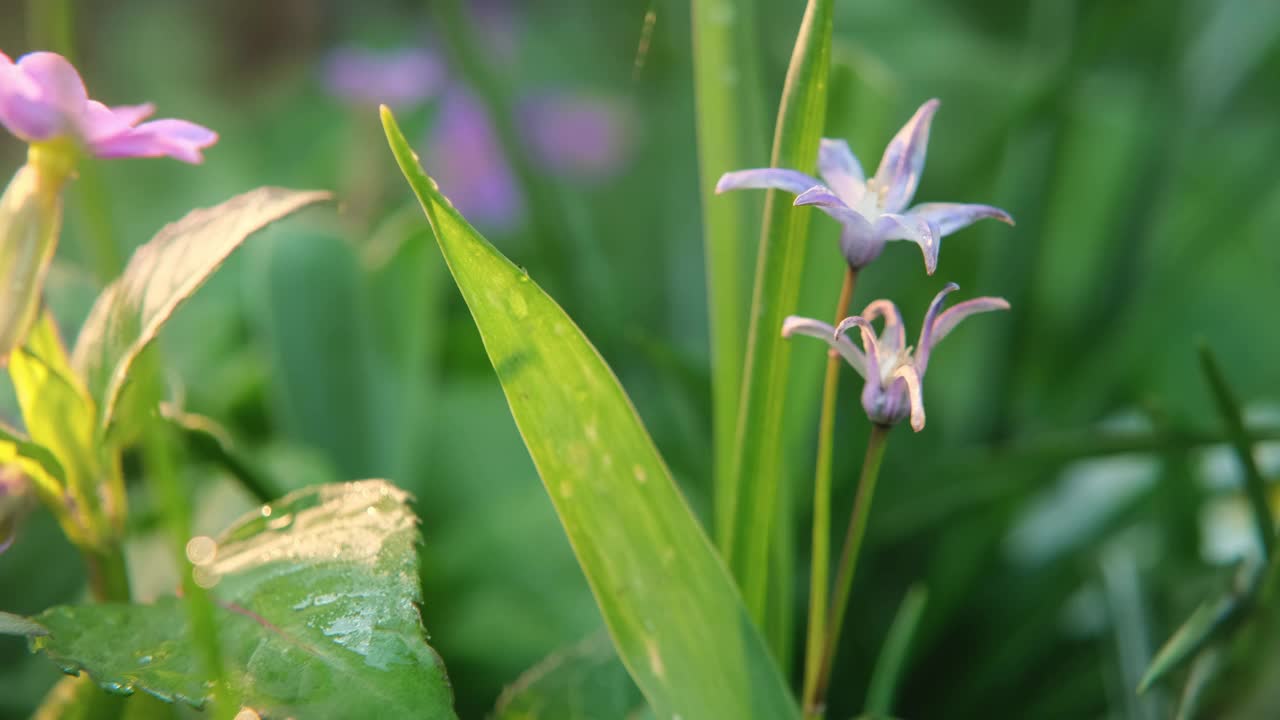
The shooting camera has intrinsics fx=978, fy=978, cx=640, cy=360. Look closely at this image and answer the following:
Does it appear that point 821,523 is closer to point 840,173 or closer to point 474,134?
point 840,173

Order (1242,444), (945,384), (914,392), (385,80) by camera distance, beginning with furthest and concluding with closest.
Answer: (385,80) → (945,384) → (1242,444) → (914,392)

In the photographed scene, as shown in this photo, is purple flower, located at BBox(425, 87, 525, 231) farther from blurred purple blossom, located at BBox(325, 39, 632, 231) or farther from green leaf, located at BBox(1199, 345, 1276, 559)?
green leaf, located at BBox(1199, 345, 1276, 559)

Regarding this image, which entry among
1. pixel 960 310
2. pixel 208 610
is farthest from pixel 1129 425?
pixel 208 610

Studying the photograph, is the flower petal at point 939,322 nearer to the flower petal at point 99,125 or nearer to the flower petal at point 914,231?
the flower petal at point 914,231

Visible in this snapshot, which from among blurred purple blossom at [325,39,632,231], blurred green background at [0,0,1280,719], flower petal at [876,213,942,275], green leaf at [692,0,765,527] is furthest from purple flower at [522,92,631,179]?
flower petal at [876,213,942,275]

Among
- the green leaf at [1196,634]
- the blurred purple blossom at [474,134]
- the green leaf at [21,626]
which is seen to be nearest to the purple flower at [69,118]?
the green leaf at [21,626]

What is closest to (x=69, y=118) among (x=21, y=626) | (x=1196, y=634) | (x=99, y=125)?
(x=99, y=125)
